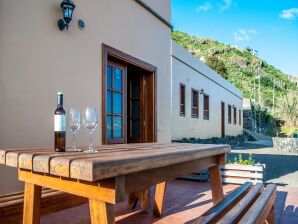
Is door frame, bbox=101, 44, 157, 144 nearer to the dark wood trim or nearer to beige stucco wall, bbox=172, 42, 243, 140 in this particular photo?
the dark wood trim

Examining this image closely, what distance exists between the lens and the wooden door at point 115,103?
4.70 m

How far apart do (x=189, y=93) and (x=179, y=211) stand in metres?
7.07

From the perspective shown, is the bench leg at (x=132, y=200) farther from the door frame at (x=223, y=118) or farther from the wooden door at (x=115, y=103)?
the door frame at (x=223, y=118)

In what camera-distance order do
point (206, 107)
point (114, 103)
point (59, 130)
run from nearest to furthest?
point (59, 130) < point (114, 103) < point (206, 107)

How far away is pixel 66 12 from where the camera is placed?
347cm

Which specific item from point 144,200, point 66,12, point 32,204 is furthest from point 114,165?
point 66,12

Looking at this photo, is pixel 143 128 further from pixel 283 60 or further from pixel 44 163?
pixel 283 60

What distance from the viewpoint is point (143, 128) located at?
581 cm

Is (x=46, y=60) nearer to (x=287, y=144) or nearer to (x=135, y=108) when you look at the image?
(x=135, y=108)

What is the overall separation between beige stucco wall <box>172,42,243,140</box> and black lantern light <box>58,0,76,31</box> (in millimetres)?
5619

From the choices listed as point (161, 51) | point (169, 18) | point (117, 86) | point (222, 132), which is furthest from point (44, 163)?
point (222, 132)

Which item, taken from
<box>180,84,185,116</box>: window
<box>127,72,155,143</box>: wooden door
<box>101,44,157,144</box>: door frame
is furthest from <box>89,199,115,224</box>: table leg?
<box>180,84,185,116</box>: window

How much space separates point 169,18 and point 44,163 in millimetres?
5505

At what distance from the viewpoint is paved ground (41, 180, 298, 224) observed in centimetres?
319
